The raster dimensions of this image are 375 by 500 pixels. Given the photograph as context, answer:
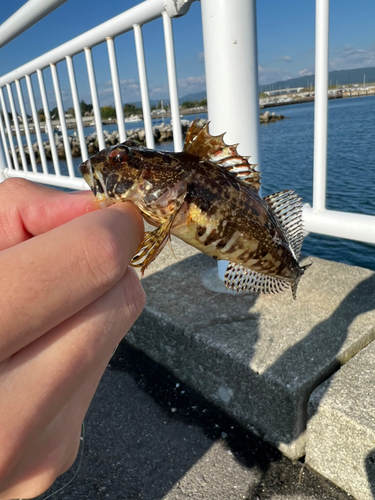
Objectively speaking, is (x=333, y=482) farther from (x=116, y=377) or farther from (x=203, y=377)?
(x=116, y=377)

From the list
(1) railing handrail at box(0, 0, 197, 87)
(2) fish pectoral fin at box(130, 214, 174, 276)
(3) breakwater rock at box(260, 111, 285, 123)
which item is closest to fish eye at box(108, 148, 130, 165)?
(2) fish pectoral fin at box(130, 214, 174, 276)

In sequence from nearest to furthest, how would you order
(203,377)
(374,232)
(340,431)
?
(340,431), (374,232), (203,377)

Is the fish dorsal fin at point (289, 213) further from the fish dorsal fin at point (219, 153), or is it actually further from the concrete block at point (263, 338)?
the concrete block at point (263, 338)

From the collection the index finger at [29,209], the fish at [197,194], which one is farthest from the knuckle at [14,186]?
the fish at [197,194]

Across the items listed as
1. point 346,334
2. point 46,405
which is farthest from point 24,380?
point 346,334

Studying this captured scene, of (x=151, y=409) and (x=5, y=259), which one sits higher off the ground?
(x=5, y=259)

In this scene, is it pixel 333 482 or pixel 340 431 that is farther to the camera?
pixel 333 482

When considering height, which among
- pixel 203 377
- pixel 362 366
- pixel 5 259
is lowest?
pixel 203 377

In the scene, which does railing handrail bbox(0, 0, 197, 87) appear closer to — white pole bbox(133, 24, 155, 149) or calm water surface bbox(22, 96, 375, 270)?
white pole bbox(133, 24, 155, 149)
